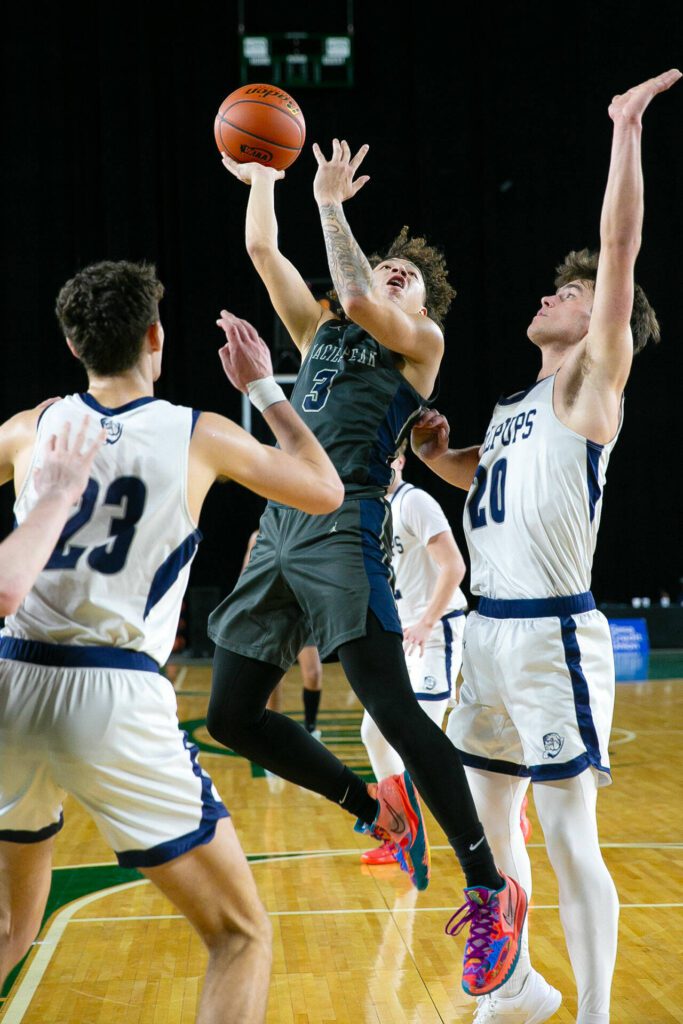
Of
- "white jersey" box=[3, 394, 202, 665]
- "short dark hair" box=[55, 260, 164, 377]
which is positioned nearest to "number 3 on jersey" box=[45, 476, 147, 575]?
"white jersey" box=[3, 394, 202, 665]

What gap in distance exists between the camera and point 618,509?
15852 mm

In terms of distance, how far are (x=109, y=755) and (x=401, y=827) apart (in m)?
1.74

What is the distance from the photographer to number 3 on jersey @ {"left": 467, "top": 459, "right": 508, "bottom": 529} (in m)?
3.19

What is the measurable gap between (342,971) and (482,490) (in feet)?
5.37

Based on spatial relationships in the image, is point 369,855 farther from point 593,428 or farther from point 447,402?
point 447,402

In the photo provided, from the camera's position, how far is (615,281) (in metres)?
2.82

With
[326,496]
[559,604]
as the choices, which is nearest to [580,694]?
[559,604]

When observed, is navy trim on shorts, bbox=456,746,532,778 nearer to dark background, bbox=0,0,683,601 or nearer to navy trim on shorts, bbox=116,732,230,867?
navy trim on shorts, bbox=116,732,230,867

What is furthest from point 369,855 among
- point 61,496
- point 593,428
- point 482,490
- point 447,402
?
point 447,402

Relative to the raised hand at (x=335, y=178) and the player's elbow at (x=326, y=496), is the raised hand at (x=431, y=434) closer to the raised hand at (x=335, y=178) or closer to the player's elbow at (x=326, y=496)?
the raised hand at (x=335, y=178)

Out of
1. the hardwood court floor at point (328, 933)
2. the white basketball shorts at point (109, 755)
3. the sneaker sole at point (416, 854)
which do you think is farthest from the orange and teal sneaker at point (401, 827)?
the white basketball shorts at point (109, 755)

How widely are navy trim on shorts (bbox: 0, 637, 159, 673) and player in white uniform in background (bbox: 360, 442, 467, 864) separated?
282cm

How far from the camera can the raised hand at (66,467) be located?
208 centimetres

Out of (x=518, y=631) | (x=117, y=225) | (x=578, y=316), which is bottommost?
(x=518, y=631)
